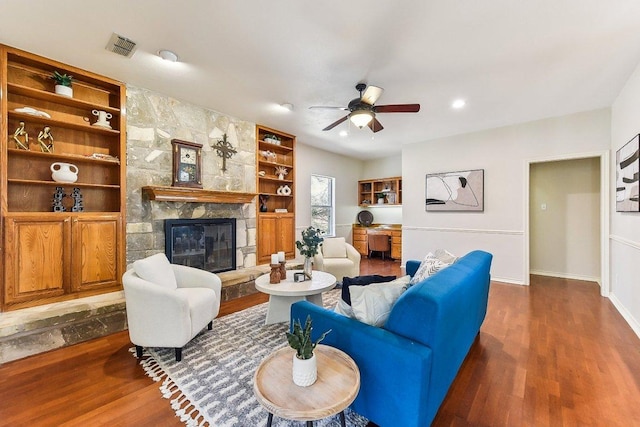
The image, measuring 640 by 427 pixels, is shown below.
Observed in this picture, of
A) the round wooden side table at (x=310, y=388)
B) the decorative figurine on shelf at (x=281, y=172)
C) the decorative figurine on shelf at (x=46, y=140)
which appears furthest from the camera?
the decorative figurine on shelf at (x=281, y=172)

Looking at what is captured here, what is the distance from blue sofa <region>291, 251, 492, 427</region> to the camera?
48.4 inches

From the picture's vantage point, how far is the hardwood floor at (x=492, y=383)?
5.26 feet

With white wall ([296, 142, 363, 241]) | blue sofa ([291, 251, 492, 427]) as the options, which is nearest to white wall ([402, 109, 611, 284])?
white wall ([296, 142, 363, 241])

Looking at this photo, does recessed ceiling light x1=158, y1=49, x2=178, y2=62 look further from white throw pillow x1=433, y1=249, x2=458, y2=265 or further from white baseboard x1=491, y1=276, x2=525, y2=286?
white baseboard x1=491, y1=276, x2=525, y2=286

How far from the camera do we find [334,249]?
185 inches

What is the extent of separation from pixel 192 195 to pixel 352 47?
267cm

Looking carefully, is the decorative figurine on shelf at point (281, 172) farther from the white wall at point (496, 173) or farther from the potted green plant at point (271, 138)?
→ the white wall at point (496, 173)

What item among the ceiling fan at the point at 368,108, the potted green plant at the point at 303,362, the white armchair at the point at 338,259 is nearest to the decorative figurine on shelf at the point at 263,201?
the white armchair at the point at 338,259

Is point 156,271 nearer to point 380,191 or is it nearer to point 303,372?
point 303,372

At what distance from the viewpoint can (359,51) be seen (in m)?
2.45

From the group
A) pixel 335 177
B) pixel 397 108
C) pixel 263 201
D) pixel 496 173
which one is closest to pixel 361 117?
pixel 397 108

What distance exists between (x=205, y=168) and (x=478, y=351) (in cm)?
399

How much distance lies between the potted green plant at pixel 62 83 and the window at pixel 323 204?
4305 mm

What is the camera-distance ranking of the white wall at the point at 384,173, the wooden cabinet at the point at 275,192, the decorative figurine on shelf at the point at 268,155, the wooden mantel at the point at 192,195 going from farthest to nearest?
the white wall at the point at 384,173 → the decorative figurine on shelf at the point at 268,155 → the wooden cabinet at the point at 275,192 → the wooden mantel at the point at 192,195
